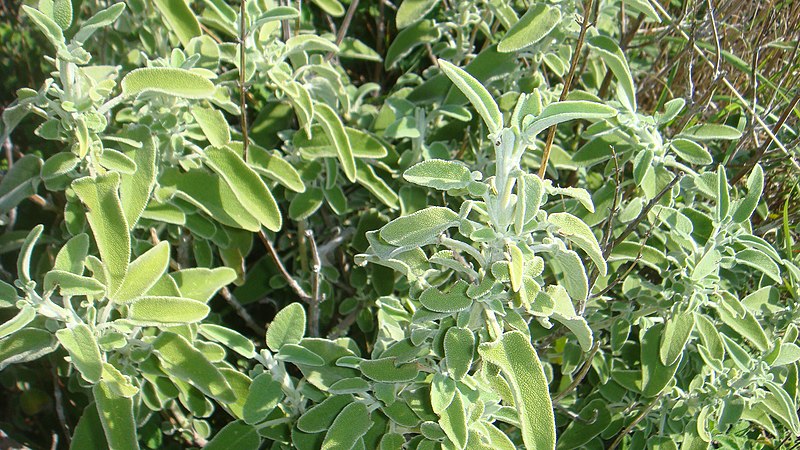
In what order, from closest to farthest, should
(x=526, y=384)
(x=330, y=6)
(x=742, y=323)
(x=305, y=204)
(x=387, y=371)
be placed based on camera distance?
(x=526, y=384)
(x=387, y=371)
(x=742, y=323)
(x=305, y=204)
(x=330, y=6)

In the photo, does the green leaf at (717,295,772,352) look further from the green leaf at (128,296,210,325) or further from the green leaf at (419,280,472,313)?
the green leaf at (128,296,210,325)

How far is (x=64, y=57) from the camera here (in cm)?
148

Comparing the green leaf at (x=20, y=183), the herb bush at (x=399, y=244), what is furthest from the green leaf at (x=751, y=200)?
the green leaf at (x=20, y=183)

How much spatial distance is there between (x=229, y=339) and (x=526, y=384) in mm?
690

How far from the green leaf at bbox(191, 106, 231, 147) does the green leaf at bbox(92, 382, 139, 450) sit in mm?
582

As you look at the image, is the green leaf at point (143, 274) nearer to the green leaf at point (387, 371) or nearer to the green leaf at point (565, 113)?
the green leaf at point (387, 371)

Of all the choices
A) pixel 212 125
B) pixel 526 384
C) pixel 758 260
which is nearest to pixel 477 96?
pixel 526 384

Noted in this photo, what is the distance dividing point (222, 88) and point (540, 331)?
0.97m

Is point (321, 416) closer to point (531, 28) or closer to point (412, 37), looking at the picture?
point (531, 28)

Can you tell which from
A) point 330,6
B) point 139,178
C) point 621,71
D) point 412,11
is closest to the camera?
point 139,178

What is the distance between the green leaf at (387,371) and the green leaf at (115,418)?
1.51ft

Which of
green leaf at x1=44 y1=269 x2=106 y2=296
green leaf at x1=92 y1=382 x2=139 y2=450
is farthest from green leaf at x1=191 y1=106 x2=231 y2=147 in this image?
green leaf at x1=92 y1=382 x2=139 y2=450

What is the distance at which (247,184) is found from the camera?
69.7 inches

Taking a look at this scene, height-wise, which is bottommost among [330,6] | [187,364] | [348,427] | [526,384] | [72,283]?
[348,427]
